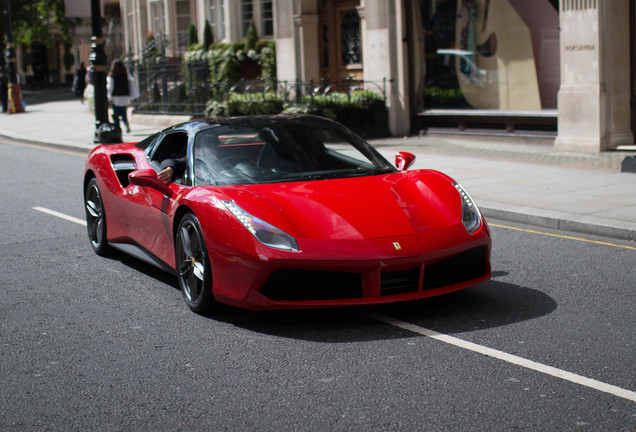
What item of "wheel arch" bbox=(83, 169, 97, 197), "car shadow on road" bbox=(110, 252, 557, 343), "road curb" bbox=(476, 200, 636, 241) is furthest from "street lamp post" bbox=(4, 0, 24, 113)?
"car shadow on road" bbox=(110, 252, 557, 343)

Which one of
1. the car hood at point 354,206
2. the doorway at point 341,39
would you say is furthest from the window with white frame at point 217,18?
the car hood at point 354,206

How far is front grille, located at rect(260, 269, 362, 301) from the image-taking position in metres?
5.45

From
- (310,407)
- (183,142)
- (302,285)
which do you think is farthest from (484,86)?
(310,407)

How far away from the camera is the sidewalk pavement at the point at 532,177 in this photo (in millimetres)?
9320

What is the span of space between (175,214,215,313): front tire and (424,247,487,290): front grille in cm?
142

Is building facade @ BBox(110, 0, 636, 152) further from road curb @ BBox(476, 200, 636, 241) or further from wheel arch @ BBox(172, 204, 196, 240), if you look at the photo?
wheel arch @ BBox(172, 204, 196, 240)

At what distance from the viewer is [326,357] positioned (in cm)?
502

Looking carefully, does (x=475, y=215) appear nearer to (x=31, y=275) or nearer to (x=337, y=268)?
(x=337, y=268)

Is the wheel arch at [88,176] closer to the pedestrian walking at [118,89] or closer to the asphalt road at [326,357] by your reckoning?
the asphalt road at [326,357]

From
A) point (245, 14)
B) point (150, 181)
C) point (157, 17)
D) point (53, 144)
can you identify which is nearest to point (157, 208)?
point (150, 181)

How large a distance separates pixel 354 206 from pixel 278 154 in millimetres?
1060

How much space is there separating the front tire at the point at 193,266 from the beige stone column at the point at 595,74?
1094 centimetres

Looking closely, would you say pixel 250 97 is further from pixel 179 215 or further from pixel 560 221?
pixel 179 215

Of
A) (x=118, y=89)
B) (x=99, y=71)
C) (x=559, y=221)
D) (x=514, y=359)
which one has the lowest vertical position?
(x=514, y=359)
